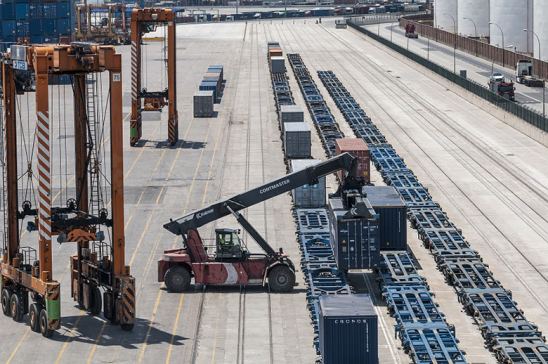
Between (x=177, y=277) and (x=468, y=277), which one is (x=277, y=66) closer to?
(x=468, y=277)

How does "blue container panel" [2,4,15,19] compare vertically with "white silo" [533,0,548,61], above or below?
above

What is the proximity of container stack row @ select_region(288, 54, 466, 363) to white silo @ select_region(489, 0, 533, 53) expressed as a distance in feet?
405

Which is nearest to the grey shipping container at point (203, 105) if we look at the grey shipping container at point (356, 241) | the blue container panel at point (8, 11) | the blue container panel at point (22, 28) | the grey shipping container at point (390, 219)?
the grey shipping container at point (390, 219)

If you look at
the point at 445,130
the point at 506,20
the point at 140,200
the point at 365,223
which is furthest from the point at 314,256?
the point at 506,20

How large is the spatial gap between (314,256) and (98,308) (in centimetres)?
1333

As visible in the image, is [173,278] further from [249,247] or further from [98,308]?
[249,247]

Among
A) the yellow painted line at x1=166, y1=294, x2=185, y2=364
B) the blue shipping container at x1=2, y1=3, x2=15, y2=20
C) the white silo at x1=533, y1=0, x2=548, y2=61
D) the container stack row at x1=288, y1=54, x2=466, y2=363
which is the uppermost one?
the blue shipping container at x1=2, y1=3, x2=15, y2=20

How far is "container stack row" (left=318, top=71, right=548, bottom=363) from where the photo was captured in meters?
48.8

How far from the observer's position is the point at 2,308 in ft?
181

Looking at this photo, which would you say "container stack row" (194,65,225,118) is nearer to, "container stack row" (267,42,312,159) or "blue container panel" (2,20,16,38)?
"container stack row" (267,42,312,159)

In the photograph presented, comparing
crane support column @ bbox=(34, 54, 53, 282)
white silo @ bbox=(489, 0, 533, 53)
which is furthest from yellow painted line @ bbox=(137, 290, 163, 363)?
white silo @ bbox=(489, 0, 533, 53)

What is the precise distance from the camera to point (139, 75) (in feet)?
350

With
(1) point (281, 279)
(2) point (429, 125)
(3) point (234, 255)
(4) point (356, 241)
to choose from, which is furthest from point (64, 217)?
(2) point (429, 125)

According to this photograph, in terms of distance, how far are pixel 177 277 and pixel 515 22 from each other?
449 feet
